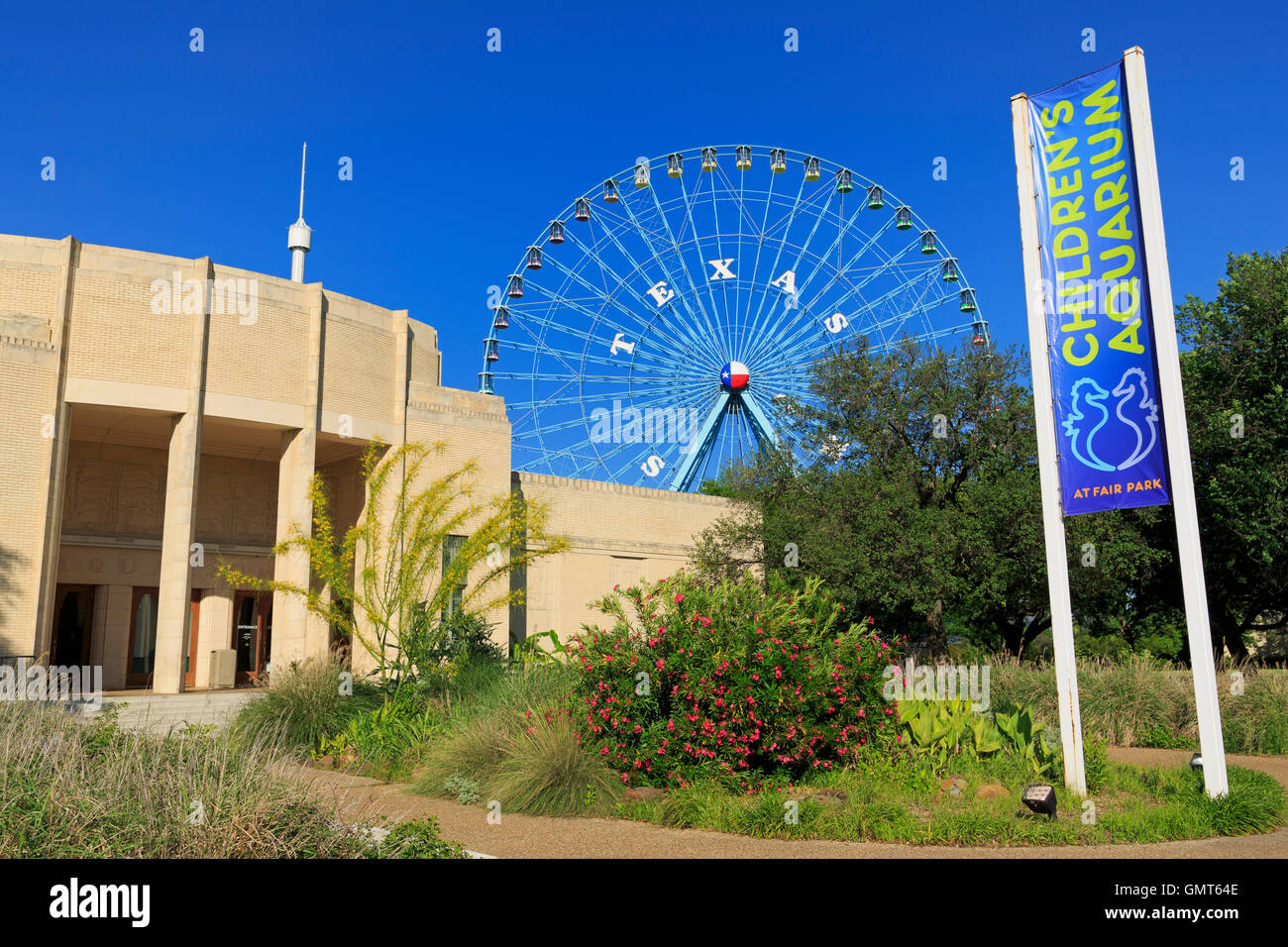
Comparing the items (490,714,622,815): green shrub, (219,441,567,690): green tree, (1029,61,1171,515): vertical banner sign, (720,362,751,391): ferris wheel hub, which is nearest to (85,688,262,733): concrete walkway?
(219,441,567,690): green tree

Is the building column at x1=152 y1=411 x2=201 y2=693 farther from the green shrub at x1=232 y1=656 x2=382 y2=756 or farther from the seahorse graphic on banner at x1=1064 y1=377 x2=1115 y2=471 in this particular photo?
the seahorse graphic on banner at x1=1064 y1=377 x2=1115 y2=471

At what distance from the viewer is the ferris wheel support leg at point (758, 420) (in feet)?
116

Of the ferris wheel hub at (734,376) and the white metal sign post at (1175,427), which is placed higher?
the ferris wheel hub at (734,376)

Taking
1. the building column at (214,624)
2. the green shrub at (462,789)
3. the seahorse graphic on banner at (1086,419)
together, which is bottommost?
the green shrub at (462,789)

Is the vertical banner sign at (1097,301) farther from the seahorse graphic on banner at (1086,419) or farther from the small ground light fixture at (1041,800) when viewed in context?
the small ground light fixture at (1041,800)

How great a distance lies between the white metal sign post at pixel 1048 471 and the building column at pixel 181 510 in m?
17.8

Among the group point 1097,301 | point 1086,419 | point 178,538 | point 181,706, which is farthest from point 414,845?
point 178,538

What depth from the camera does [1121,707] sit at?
15.3m

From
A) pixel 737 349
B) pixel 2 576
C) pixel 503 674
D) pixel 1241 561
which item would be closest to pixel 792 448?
pixel 737 349

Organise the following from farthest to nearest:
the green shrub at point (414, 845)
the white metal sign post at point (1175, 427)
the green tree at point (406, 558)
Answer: the green tree at point (406, 558), the white metal sign post at point (1175, 427), the green shrub at point (414, 845)

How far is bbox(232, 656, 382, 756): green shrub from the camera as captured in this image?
13172 millimetres

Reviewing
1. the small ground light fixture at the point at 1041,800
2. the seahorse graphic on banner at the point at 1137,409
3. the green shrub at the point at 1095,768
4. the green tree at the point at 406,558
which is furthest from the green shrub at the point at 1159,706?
the green tree at the point at 406,558

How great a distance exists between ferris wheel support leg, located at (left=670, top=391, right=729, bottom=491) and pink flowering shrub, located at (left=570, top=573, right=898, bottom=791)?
23288mm

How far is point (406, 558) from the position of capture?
17719mm
